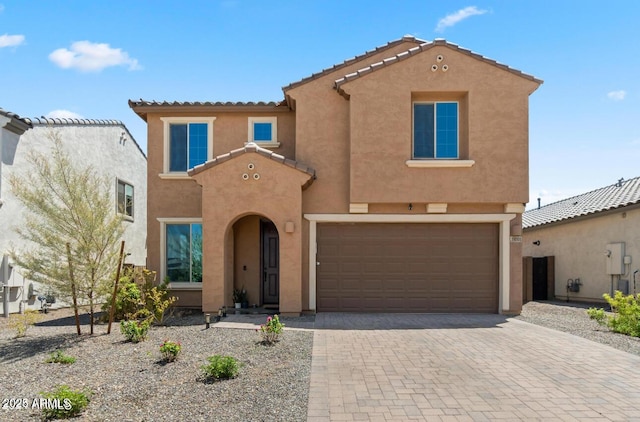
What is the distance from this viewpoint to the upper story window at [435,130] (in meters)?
12.8

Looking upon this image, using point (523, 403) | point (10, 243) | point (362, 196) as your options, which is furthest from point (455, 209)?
point (10, 243)

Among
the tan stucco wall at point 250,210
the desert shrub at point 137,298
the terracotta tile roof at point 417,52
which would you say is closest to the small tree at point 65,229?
the desert shrub at point 137,298

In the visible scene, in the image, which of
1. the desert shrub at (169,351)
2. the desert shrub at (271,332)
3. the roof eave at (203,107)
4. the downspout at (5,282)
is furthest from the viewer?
the roof eave at (203,107)

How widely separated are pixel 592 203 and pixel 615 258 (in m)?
3.72

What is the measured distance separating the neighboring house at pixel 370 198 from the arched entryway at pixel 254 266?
3 cm

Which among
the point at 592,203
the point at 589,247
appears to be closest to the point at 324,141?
the point at 589,247

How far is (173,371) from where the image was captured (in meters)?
7.00

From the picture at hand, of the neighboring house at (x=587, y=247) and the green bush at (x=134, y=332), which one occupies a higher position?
the neighboring house at (x=587, y=247)

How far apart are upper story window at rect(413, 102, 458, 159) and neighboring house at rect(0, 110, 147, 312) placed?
26.8 feet

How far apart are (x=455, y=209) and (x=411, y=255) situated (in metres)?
1.81

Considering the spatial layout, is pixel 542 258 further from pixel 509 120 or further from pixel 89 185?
pixel 89 185

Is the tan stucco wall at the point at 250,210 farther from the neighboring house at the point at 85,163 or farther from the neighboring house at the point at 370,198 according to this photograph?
the neighboring house at the point at 85,163

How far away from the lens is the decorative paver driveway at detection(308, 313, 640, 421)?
5.46 m

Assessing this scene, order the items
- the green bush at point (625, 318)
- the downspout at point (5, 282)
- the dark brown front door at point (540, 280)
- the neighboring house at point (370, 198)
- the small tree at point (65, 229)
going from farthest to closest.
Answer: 1. the dark brown front door at point (540, 280)
2. the downspout at point (5, 282)
3. the neighboring house at point (370, 198)
4. the green bush at point (625, 318)
5. the small tree at point (65, 229)
